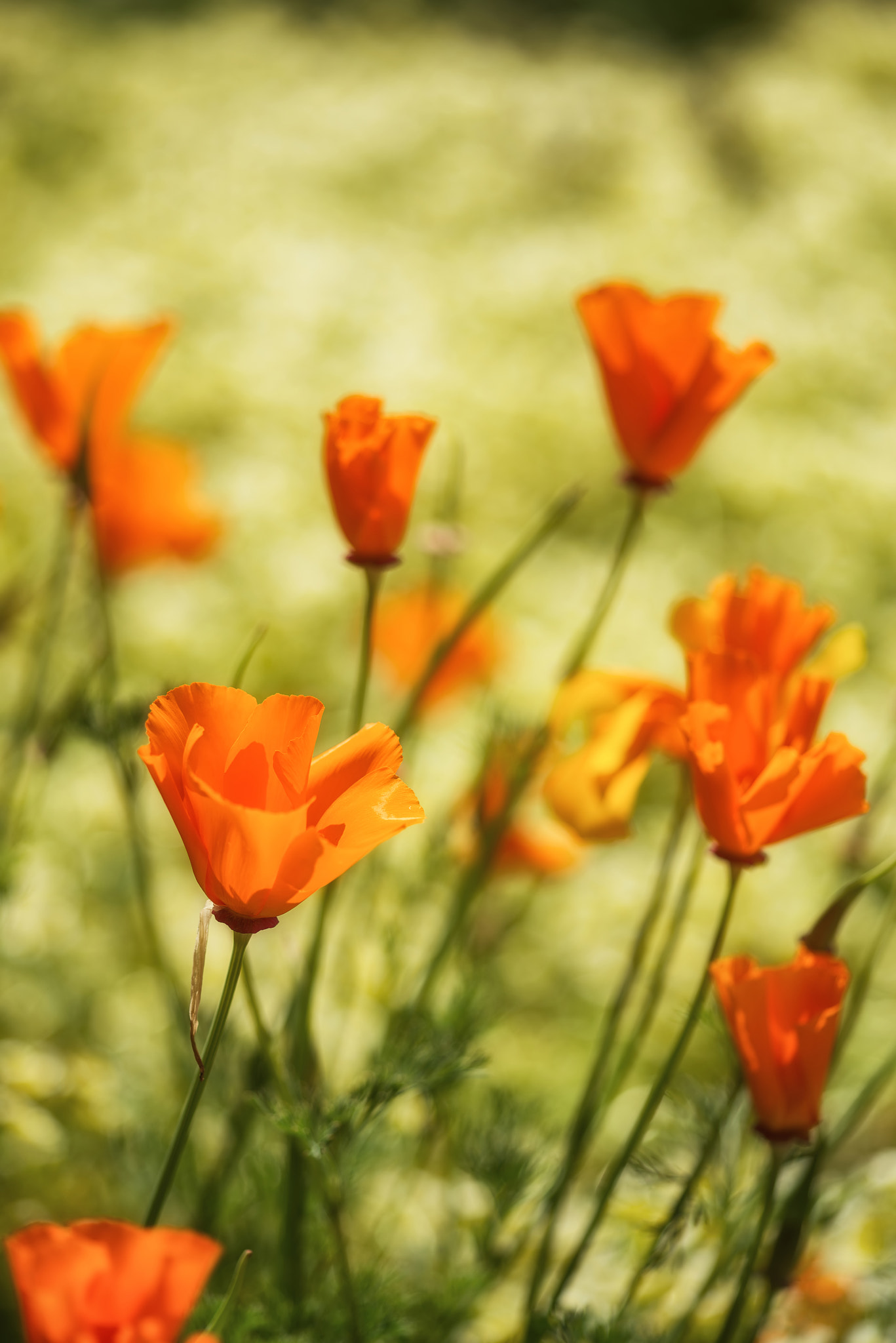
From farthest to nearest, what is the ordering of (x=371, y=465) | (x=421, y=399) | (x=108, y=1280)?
(x=421, y=399)
(x=371, y=465)
(x=108, y=1280)

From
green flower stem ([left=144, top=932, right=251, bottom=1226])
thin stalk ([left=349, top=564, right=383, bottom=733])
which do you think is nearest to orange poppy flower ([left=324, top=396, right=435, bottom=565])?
thin stalk ([left=349, top=564, right=383, bottom=733])

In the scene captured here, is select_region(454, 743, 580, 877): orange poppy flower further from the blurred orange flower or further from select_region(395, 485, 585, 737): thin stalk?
the blurred orange flower

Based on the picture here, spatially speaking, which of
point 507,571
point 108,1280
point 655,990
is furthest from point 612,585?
point 108,1280

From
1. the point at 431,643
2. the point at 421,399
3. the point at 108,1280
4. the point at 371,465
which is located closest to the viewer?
the point at 108,1280

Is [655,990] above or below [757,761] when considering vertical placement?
below

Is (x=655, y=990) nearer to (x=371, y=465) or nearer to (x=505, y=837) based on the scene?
(x=505, y=837)

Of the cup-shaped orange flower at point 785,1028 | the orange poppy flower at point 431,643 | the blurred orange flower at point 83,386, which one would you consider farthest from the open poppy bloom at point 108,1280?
the orange poppy flower at point 431,643

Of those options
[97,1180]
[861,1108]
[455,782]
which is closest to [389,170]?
[455,782]
